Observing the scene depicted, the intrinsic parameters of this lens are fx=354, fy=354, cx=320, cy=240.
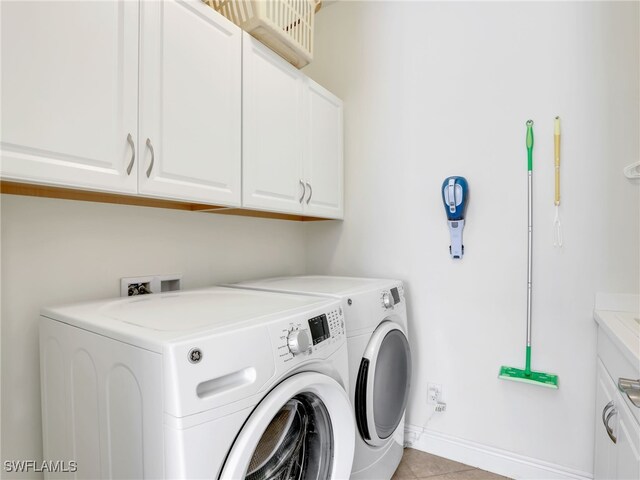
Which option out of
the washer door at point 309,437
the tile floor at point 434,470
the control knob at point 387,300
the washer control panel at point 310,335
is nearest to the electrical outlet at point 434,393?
the tile floor at point 434,470

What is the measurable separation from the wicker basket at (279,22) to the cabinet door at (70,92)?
→ 50cm

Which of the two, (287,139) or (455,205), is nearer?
(287,139)

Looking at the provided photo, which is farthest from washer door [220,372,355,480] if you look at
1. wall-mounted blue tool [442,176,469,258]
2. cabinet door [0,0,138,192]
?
wall-mounted blue tool [442,176,469,258]

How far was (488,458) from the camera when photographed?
5.98 feet

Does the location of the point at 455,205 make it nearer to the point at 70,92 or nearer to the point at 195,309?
the point at 195,309

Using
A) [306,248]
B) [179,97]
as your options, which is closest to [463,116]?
[306,248]

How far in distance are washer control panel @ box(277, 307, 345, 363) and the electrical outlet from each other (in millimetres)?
1077

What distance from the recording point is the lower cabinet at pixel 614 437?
95 cm

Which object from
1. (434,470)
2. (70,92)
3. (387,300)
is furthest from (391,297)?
(70,92)

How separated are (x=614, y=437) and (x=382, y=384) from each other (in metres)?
0.80

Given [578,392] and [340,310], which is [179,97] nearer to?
[340,310]

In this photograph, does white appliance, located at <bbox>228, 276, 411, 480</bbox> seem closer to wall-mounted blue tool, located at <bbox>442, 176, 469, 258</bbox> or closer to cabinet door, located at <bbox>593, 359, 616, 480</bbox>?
wall-mounted blue tool, located at <bbox>442, 176, 469, 258</bbox>

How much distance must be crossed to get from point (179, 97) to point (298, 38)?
0.76 meters

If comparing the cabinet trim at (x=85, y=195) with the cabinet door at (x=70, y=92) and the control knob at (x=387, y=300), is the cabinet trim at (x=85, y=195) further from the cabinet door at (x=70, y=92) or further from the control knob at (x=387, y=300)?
the control knob at (x=387, y=300)
